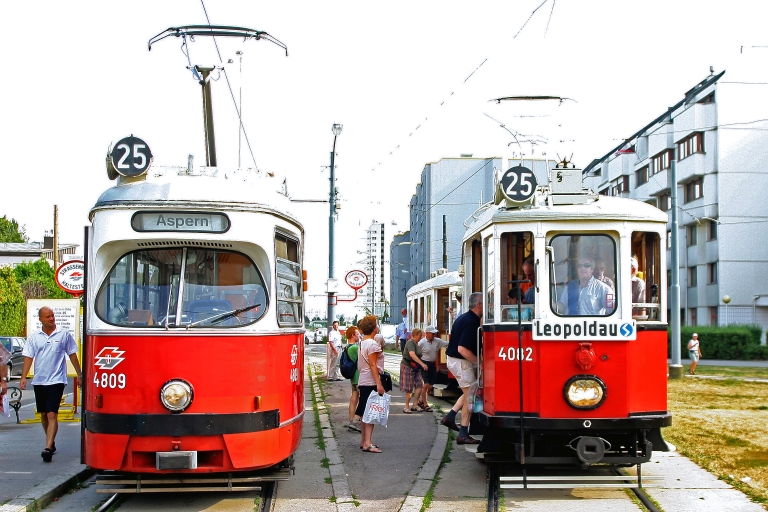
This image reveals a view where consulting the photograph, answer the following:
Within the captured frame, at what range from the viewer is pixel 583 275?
347 inches

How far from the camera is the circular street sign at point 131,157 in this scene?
812cm

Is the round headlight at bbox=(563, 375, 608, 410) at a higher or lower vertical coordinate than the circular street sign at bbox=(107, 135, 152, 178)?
lower

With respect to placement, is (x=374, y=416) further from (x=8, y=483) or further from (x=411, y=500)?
(x=8, y=483)

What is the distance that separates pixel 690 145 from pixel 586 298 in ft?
135

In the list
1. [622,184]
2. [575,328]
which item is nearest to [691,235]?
[622,184]

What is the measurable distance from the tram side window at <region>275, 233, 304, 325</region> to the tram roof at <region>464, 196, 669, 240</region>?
204cm

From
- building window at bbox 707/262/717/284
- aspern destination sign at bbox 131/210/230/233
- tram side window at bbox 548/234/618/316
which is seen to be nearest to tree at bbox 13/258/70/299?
building window at bbox 707/262/717/284

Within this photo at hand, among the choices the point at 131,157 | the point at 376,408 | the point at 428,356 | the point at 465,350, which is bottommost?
the point at 376,408

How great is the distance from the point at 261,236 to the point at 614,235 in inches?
135

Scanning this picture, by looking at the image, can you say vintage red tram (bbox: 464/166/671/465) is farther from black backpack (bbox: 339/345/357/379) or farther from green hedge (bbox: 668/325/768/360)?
green hedge (bbox: 668/325/768/360)

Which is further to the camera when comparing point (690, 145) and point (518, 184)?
point (690, 145)

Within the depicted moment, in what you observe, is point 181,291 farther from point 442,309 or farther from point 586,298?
point 442,309

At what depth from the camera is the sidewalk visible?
836 centimetres

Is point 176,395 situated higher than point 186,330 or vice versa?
point 186,330
